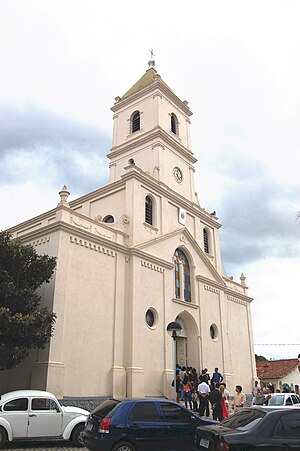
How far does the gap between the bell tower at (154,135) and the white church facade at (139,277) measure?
0.09m

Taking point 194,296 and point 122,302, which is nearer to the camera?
point 122,302

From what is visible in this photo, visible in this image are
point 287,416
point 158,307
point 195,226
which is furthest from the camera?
point 195,226

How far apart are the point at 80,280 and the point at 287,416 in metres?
13.1

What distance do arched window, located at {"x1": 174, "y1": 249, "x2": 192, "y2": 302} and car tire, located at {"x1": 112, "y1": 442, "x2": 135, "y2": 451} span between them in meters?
16.5

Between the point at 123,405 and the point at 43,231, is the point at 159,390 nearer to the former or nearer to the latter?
the point at 43,231

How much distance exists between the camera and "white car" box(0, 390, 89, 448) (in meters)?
11.5

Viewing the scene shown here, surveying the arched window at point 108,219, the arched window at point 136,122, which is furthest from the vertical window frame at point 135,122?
the arched window at point 108,219

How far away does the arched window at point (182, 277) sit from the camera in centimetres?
2592

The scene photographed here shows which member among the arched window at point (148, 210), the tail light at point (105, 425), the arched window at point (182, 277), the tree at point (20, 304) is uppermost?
the arched window at point (148, 210)

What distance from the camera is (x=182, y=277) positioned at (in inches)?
1045

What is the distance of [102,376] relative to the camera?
19375mm

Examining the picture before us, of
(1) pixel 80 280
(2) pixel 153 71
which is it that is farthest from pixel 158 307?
(2) pixel 153 71

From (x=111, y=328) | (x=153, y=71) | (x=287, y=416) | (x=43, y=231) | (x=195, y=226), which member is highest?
(x=153, y=71)

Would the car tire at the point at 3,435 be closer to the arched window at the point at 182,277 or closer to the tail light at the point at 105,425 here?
the tail light at the point at 105,425
